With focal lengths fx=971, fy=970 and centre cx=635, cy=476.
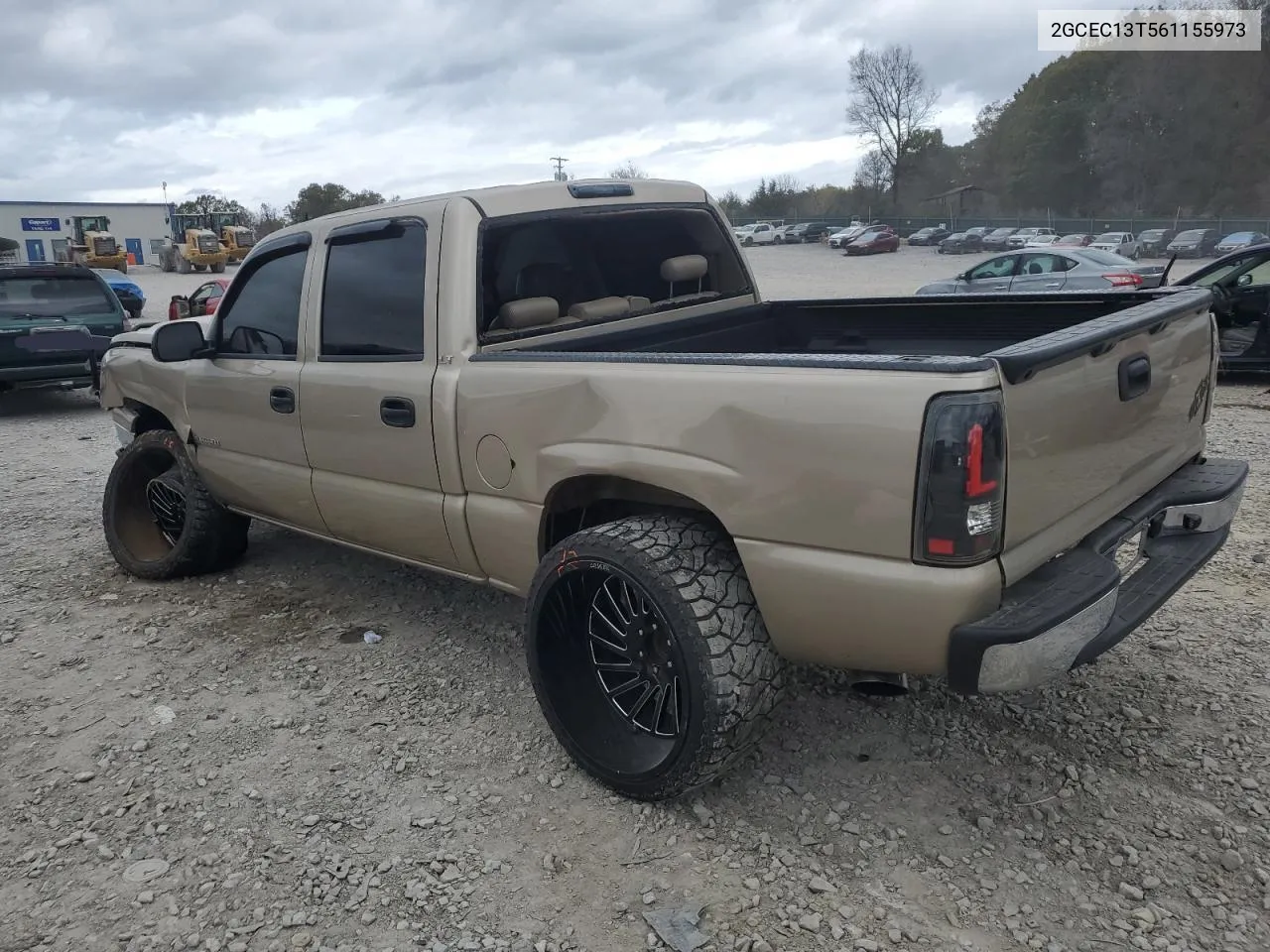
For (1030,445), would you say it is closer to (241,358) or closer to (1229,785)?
(1229,785)

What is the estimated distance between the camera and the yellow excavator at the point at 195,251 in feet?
143

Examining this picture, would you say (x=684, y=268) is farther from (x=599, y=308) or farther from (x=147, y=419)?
(x=147, y=419)

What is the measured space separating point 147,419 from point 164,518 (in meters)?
0.55

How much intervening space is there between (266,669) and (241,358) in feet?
4.59

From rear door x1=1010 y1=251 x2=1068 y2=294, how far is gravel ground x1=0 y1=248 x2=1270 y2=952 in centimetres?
1156

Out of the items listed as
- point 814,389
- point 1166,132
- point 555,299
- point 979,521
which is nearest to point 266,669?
point 555,299

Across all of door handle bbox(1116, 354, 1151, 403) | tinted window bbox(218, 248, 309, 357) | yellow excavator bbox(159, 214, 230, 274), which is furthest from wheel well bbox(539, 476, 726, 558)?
yellow excavator bbox(159, 214, 230, 274)

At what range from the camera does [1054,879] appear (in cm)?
252

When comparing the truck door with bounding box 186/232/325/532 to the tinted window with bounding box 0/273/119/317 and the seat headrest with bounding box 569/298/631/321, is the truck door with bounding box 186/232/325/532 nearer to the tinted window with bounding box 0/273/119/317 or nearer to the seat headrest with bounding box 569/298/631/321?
the seat headrest with bounding box 569/298/631/321

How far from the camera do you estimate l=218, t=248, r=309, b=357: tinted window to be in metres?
4.11

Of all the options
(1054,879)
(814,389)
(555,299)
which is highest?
(555,299)

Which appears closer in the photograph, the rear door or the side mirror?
the side mirror

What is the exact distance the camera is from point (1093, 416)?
8.50ft

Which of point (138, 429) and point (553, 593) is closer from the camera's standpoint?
point (553, 593)
